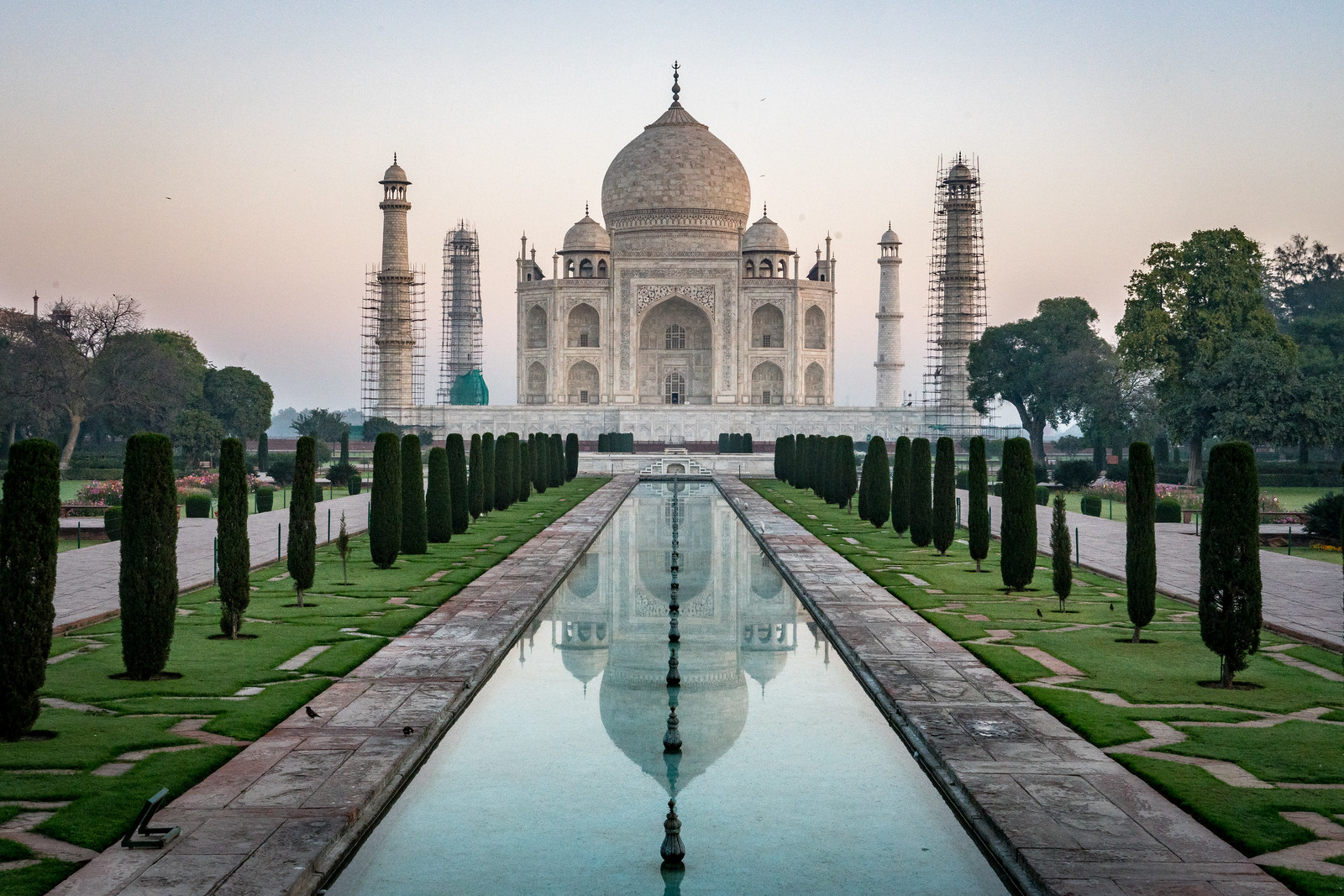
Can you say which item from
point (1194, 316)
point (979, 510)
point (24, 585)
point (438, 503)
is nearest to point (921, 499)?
point (979, 510)

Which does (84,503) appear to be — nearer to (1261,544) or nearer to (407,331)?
(1261,544)

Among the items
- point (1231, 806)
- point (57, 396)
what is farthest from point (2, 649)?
point (57, 396)

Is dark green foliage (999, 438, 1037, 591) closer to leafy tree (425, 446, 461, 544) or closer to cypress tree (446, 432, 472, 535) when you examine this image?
leafy tree (425, 446, 461, 544)

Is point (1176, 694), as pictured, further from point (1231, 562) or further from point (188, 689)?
point (188, 689)

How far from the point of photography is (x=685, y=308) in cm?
4928

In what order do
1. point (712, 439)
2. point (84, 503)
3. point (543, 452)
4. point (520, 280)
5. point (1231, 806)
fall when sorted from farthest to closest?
point (520, 280)
point (712, 439)
point (543, 452)
point (84, 503)
point (1231, 806)

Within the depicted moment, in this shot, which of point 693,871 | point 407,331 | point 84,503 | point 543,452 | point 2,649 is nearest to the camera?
point 693,871

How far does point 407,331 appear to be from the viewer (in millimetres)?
46875

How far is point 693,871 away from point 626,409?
3814 centimetres

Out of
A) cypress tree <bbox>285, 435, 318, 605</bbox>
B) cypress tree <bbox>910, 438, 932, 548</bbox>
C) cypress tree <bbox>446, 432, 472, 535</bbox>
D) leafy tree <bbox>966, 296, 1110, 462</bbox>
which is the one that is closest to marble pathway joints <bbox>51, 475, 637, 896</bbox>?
cypress tree <bbox>285, 435, 318, 605</bbox>

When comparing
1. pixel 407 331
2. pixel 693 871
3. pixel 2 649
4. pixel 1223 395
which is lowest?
pixel 693 871

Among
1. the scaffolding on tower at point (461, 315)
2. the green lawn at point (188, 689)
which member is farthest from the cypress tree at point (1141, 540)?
the scaffolding on tower at point (461, 315)

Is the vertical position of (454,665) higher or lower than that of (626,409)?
lower

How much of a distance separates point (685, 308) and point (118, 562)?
3675 centimetres
